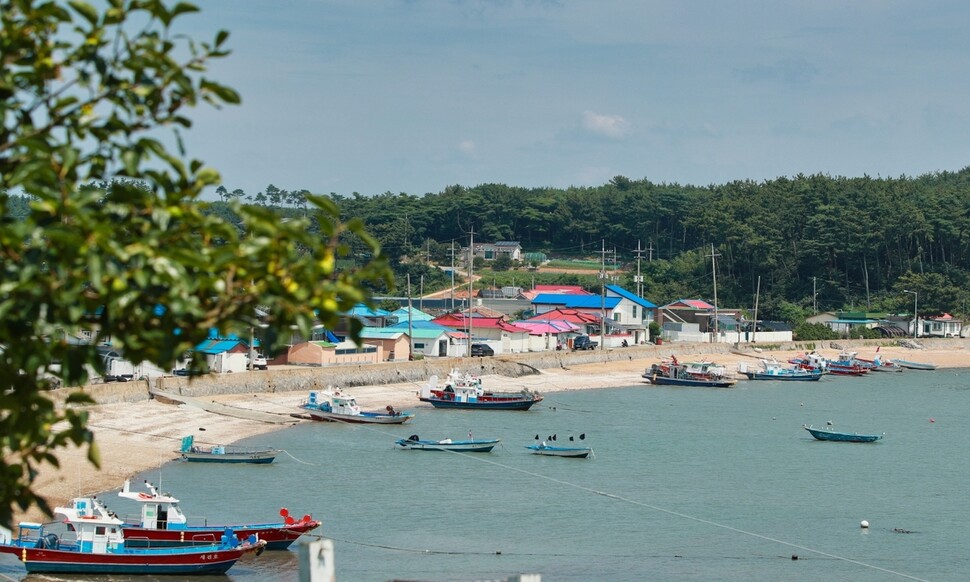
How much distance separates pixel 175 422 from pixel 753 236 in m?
93.3

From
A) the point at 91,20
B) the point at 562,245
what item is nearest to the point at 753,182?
the point at 562,245

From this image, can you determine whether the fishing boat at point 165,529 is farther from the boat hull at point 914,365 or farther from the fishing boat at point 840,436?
the boat hull at point 914,365

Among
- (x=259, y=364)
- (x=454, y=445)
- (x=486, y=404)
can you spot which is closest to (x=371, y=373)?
(x=259, y=364)

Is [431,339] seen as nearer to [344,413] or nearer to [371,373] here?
[371,373]

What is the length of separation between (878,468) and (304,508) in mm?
25452

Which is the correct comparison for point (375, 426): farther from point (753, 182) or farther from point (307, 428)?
point (753, 182)

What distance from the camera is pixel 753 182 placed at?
158 metres

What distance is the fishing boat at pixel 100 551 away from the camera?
2777 centimetres

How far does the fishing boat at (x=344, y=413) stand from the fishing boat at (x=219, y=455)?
11.4 meters

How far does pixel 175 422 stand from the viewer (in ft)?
165

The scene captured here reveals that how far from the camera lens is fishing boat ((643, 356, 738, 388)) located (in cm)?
8256

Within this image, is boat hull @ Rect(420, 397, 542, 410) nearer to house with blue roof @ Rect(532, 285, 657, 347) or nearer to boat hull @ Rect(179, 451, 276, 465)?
boat hull @ Rect(179, 451, 276, 465)

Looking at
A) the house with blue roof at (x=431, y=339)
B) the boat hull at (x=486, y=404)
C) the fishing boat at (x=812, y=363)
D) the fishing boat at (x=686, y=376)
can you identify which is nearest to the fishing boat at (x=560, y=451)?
the boat hull at (x=486, y=404)

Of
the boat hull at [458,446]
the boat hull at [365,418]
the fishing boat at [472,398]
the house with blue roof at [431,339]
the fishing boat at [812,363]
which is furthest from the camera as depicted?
the fishing boat at [812,363]
